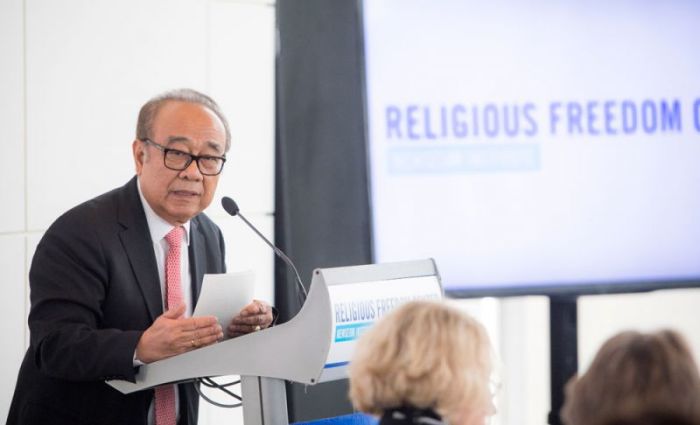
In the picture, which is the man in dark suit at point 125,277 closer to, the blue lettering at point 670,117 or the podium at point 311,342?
the podium at point 311,342

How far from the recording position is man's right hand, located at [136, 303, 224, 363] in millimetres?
1977

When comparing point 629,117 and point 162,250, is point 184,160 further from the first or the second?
point 629,117

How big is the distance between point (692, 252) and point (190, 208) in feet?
6.18

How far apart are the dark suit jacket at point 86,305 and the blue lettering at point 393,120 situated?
1154 millimetres

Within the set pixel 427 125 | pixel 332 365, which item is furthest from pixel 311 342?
pixel 427 125

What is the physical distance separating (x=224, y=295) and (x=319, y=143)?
57.6 inches

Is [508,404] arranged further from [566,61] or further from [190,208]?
[190,208]

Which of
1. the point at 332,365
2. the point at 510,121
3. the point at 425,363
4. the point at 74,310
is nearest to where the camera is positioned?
the point at 425,363

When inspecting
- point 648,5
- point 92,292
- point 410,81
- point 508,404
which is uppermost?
point 648,5

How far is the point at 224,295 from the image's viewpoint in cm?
209

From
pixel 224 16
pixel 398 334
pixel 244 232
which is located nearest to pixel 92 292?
pixel 398 334

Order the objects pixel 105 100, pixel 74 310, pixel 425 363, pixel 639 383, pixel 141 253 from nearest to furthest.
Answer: pixel 639 383 → pixel 425 363 → pixel 74 310 → pixel 141 253 → pixel 105 100

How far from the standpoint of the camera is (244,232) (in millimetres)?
3543

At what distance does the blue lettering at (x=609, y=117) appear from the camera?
332 centimetres
